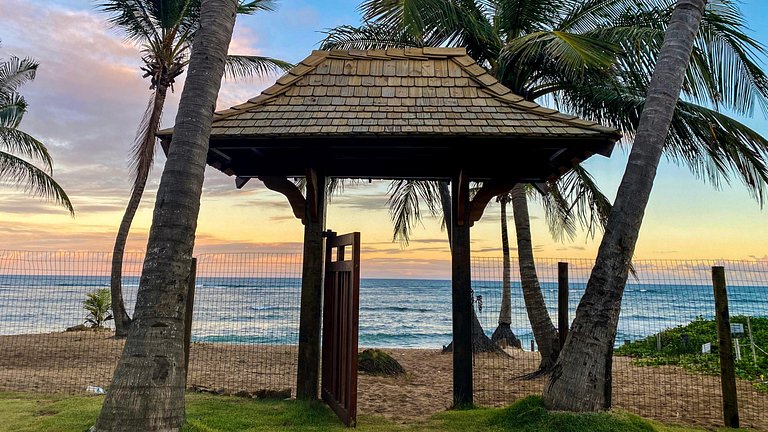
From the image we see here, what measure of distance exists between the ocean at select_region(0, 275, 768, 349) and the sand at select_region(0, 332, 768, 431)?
3.51 ft

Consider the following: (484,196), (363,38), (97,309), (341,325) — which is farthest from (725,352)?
(97,309)

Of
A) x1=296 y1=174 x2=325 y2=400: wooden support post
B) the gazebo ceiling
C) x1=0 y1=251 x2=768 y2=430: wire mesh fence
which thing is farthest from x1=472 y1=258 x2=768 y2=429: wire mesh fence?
x1=296 y1=174 x2=325 y2=400: wooden support post

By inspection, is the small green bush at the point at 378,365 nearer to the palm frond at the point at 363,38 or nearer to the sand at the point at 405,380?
the sand at the point at 405,380

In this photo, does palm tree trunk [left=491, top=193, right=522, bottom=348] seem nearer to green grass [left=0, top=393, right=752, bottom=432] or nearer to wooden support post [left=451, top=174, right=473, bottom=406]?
wooden support post [left=451, top=174, right=473, bottom=406]

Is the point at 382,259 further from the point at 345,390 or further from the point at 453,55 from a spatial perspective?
the point at 345,390

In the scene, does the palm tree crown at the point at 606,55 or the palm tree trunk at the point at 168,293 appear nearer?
the palm tree trunk at the point at 168,293

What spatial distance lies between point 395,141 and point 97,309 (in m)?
13.7

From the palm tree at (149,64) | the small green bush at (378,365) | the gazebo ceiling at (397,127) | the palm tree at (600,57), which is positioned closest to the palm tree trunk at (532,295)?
the palm tree at (600,57)

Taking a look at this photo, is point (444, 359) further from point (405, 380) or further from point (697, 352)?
point (697, 352)

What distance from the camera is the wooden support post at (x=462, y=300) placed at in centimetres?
532

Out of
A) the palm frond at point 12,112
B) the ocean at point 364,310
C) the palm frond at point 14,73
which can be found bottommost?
the ocean at point 364,310

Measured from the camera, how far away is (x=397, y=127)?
4.97m

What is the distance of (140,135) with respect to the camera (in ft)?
40.2

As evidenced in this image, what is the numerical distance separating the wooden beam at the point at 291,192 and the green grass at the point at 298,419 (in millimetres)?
2166
